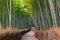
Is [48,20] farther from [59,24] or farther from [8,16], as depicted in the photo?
[8,16]

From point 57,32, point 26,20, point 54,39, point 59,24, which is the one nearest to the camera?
point 54,39

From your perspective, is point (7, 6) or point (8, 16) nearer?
point (7, 6)

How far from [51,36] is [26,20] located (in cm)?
818

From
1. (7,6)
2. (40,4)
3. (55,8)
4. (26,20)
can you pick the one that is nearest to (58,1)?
(55,8)

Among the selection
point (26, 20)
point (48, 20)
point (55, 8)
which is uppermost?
point (55, 8)

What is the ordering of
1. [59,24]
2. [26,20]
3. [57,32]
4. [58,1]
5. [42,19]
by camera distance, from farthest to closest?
[26,20] < [42,19] < [59,24] < [58,1] < [57,32]

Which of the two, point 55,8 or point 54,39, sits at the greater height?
point 55,8

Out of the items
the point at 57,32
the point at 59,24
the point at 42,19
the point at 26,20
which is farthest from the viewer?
the point at 26,20

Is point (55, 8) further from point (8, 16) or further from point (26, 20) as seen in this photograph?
point (26, 20)

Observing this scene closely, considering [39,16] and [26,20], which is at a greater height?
[39,16]

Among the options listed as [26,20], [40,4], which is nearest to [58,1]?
[40,4]

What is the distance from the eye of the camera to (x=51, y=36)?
4617 millimetres

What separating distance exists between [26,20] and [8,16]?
6.92 meters

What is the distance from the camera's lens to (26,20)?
12734mm
